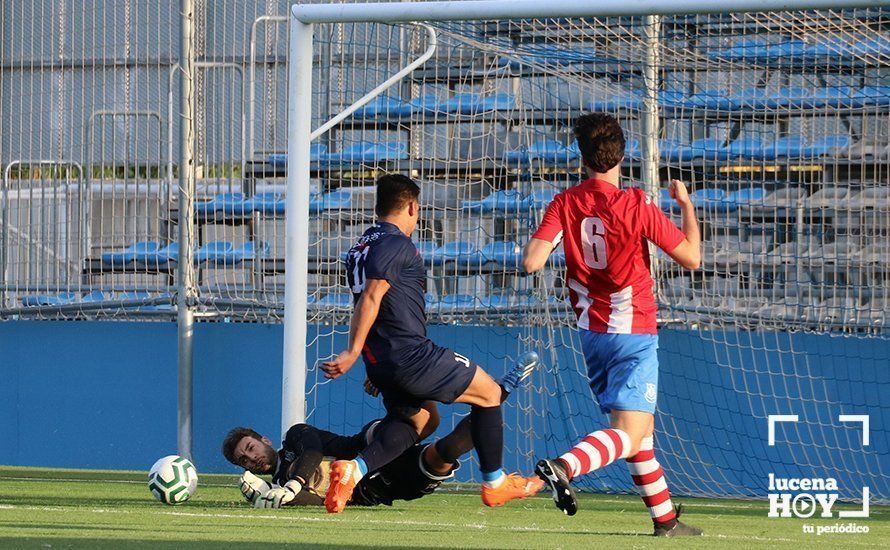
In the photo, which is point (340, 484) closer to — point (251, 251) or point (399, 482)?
point (399, 482)

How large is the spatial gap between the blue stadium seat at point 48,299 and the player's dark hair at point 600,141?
5.55 metres

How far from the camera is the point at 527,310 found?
29.2 ft

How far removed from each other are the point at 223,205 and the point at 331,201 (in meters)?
0.86

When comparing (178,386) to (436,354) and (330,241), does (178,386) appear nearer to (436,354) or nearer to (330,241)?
(330,241)

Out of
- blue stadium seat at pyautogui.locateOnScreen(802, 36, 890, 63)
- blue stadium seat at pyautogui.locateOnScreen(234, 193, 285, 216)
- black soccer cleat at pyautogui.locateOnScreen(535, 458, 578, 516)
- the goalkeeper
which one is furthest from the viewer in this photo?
blue stadium seat at pyautogui.locateOnScreen(234, 193, 285, 216)

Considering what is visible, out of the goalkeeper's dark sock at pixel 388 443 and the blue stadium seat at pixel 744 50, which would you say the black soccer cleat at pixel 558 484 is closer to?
the goalkeeper's dark sock at pixel 388 443

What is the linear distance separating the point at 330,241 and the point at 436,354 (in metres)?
3.79

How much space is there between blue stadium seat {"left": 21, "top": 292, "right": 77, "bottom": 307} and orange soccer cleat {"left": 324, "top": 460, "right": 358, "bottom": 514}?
14.8ft

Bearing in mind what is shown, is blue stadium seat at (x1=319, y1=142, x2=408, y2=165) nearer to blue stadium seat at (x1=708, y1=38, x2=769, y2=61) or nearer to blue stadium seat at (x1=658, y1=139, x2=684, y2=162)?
blue stadium seat at (x1=658, y1=139, x2=684, y2=162)

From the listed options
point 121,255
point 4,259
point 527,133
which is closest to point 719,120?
point 527,133

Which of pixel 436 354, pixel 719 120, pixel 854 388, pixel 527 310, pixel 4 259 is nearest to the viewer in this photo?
pixel 436 354

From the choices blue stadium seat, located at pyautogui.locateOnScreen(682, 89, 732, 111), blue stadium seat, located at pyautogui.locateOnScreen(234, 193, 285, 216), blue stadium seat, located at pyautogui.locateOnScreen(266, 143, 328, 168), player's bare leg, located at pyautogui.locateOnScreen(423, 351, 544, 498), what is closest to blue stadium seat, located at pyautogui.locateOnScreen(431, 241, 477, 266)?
blue stadium seat, located at pyautogui.locateOnScreen(266, 143, 328, 168)

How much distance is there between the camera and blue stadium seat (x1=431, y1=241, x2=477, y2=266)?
9.54 metres

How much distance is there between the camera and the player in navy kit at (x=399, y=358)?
6.10m
